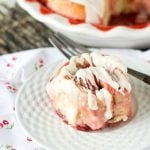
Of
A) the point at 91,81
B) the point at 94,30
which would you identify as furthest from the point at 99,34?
the point at 91,81

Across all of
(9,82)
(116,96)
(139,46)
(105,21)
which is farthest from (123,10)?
(116,96)

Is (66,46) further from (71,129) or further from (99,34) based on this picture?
(71,129)

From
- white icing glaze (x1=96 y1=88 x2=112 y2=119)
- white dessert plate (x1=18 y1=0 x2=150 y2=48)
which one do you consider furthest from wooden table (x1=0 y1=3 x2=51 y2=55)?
white icing glaze (x1=96 y1=88 x2=112 y2=119)

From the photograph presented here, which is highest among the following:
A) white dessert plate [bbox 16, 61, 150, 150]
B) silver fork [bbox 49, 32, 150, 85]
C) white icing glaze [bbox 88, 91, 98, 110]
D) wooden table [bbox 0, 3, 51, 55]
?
white icing glaze [bbox 88, 91, 98, 110]

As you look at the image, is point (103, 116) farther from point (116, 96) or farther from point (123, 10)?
point (123, 10)

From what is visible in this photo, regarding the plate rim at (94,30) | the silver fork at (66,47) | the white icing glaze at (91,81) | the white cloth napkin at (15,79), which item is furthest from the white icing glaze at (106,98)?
the plate rim at (94,30)

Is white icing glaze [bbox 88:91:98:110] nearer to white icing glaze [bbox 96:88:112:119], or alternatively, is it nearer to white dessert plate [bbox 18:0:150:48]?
white icing glaze [bbox 96:88:112:119]

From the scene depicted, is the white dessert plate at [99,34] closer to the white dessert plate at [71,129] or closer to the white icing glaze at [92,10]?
the white icing glaze at [92,10]
